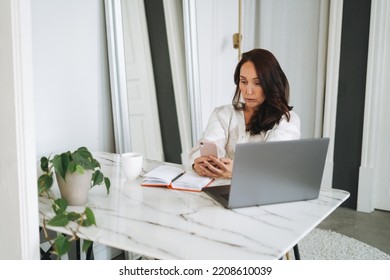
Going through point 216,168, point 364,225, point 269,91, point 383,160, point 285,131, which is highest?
point 269,91

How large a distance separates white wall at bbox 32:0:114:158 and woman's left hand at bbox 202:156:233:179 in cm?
81

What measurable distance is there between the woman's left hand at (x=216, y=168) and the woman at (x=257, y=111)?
291 millimetres

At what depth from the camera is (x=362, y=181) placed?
333cm

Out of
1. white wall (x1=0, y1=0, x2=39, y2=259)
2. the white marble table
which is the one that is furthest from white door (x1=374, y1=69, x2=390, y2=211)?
white wall (x1=0, y1=0, x2=39, y2=259)

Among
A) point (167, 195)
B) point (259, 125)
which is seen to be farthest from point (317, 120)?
point (167, 195)

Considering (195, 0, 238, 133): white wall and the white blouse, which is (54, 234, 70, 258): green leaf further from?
(195, 0, 238, 133): white wall

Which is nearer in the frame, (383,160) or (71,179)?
(71,179)

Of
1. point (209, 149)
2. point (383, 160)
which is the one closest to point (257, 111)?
point (209, 149)

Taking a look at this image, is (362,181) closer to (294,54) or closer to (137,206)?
(294,54)

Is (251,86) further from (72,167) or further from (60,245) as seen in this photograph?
(60,245)

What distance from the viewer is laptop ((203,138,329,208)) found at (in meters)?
1.24

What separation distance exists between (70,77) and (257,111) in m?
0.93

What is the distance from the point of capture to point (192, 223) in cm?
117
